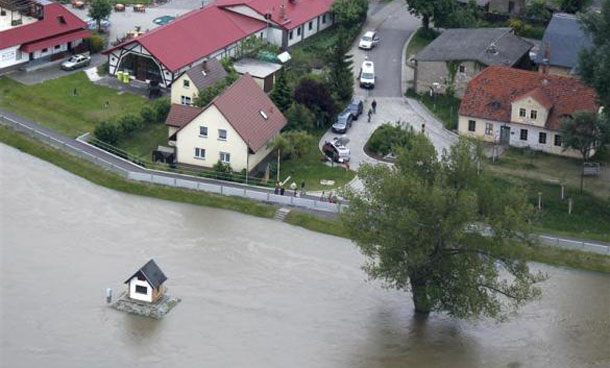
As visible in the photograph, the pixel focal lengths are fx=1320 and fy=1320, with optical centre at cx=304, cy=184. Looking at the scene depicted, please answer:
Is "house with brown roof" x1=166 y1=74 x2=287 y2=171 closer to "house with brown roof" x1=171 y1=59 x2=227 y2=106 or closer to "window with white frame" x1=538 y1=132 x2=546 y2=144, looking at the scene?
"house with brown roof" x1=171 y1=59 x2=227 y2=106

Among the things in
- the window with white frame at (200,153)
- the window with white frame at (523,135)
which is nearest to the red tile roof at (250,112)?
the window with white frame at (200,153)

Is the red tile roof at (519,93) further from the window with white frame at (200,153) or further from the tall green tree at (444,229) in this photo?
the tall green tree at (444,229)

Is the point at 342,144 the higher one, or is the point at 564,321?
the point at 342,144

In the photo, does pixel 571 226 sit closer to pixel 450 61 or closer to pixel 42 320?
pixel 450 61

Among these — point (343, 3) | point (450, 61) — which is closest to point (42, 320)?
point (450, 61)

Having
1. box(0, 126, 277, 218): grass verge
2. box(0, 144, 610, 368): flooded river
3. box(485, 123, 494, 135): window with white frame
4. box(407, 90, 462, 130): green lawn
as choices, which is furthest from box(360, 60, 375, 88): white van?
box(0, 144, 610, 368): flooded river
